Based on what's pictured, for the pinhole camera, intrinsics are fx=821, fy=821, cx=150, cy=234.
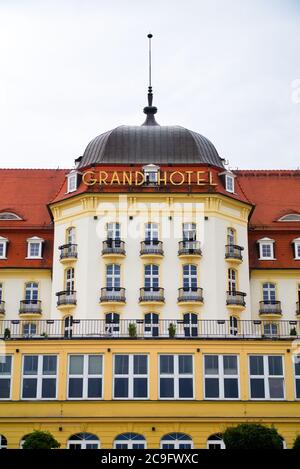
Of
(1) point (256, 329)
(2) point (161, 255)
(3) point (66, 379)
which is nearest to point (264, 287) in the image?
(1) point (256, 329)

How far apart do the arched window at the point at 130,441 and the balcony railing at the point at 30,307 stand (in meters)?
19.4

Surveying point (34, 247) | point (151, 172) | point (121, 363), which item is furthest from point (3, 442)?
point (151, 172)

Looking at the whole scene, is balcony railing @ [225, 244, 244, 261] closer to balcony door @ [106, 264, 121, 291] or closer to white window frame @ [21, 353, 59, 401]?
balcony door @ [106, 264, 121, 291]

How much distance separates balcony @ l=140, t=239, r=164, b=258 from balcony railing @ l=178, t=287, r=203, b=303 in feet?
8.23

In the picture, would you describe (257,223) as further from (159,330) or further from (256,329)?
(159,330)

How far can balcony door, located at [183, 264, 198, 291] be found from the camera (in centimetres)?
4778

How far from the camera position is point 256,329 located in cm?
4844

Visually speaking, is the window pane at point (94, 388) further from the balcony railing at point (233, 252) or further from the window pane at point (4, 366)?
the balcony railing at point (233, 252)

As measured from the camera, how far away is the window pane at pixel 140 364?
32.6 meters

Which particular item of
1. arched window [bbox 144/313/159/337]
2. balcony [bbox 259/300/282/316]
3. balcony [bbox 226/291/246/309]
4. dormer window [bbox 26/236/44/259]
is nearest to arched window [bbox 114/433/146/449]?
arched window [bbox 144/313/159/337]

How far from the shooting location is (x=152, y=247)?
48219mm

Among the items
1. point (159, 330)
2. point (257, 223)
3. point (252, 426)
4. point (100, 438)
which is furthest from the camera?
point (257, 223)

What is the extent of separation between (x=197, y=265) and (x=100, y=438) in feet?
60.1

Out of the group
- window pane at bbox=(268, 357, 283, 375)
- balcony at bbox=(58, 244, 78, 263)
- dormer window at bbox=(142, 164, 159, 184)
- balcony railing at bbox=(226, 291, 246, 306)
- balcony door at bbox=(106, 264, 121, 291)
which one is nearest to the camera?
window pane at bbox=(268, 357, 283, 375)
